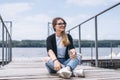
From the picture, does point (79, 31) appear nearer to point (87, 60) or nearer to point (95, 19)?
point (95, 19)

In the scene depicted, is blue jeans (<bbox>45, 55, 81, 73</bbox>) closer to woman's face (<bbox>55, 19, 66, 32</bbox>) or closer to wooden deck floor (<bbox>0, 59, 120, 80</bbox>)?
wooden deck floor (<bbox>0, 59, 120, 80</bbox>)

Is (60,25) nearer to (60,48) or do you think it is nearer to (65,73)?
(60,48)

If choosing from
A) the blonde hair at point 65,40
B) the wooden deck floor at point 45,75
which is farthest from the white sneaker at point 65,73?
the blonde hair at point 65,40

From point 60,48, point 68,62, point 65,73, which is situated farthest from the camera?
point 60,48

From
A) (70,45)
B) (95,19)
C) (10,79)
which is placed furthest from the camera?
(95,19)

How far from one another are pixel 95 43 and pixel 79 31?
1847 mm

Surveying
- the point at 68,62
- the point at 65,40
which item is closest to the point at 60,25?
the point at 65,40

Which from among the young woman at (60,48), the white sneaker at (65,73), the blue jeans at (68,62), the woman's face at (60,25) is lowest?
the white sneaker at (65,73)

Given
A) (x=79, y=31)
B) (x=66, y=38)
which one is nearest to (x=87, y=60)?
(x=79, y=31)

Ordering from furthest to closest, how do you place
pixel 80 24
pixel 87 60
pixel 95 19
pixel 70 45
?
pixel 87 60 < pixel 80 24 < pixel 95 19 < pixel 70 45

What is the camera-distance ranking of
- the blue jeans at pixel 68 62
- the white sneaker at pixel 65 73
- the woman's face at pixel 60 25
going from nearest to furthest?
the white sneaker at pixel 65 73, the blue jeans at pixel 68 62, the woman's face at pixel 60 25

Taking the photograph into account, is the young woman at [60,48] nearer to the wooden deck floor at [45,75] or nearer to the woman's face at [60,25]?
the woman's face at [60,25]

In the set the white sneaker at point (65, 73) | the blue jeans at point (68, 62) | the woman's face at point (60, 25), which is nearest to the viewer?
the white sneaker at point (65, 73)

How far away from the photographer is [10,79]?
3.84 metres
